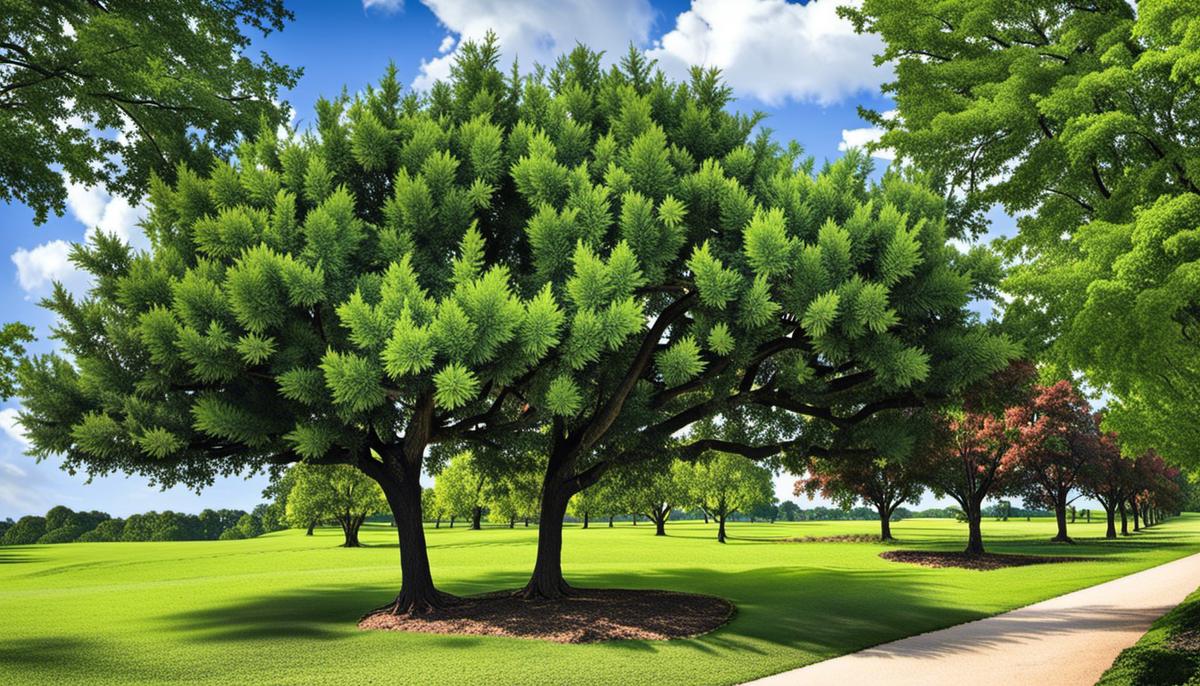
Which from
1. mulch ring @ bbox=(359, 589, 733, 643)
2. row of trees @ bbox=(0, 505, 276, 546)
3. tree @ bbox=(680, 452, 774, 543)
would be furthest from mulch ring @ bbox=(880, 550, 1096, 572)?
row of trees @ bbox=(0, 505, 276, 546)

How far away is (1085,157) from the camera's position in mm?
14766

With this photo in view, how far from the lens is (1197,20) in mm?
11789

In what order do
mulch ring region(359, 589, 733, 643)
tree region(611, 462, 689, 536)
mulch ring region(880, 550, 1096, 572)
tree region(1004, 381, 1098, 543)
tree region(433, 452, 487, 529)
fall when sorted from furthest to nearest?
tree region(433, 452, 487, 529) < tree region(611, 462, 689, 536) < tree region(1004, 381, 1098, 543) < mulch ring region(880, 550, 1096, 572) < mulch ring region(359, 589, 733, 643)

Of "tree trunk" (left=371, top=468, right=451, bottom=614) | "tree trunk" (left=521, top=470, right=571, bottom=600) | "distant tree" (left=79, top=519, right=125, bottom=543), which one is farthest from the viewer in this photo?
"distant tree" (left=79, top=519, right=125, bottom=543)

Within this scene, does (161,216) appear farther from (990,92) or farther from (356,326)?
(990,92)

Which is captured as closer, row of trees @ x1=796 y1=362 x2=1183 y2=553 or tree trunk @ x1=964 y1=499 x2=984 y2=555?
row of trees @ x1=796 y1=362 x2=1183 y2=553

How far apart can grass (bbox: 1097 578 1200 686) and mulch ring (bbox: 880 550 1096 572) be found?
57.4 ft

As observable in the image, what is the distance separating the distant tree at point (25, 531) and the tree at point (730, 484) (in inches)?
3681

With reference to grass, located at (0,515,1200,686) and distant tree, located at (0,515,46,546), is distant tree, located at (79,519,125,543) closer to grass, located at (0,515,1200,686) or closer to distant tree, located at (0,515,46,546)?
distant tree, located at (0,515,46,546)

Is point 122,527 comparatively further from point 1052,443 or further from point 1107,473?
point 1107,473

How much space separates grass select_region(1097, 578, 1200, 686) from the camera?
9.25 m

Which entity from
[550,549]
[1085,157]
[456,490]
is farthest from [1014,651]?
[456,490]

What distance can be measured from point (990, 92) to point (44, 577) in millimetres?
42576

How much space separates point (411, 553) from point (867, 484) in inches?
1355
